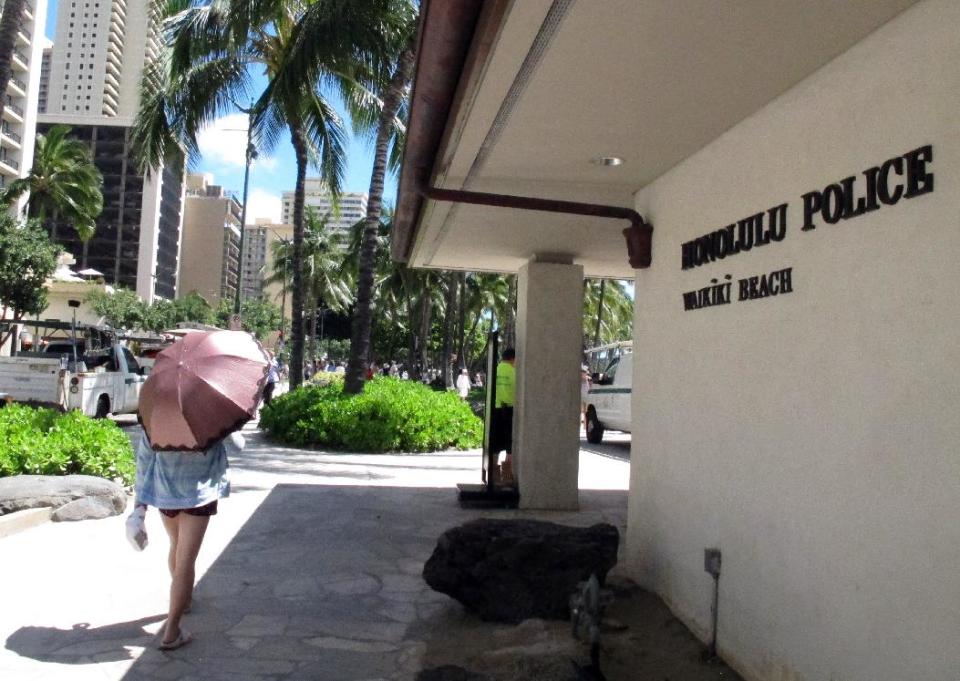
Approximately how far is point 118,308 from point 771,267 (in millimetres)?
55201

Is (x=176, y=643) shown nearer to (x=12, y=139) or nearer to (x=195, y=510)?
(x=195, y=510)

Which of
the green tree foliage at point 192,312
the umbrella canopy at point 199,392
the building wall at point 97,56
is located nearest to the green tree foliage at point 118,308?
the green tree foliage at point 192,312

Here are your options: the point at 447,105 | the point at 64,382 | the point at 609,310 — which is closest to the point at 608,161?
the point at 447,105

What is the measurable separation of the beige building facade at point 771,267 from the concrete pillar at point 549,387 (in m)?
3.14

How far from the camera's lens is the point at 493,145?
5316mm

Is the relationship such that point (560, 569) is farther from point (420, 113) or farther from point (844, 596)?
point (420, 113)

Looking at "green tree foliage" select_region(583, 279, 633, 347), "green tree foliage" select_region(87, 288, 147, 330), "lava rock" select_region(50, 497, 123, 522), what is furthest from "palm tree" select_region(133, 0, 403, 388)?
"green tree foliage" select_region(87, 288, 147, 330)

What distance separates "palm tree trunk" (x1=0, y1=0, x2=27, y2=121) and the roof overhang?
251 inches

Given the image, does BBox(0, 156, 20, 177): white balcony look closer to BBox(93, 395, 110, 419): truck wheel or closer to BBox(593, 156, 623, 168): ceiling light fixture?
BBox(93, 395, 110, 419): truck wheel

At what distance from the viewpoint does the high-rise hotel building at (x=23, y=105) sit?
67.8 m

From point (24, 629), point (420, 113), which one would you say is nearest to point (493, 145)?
point (420, 113)

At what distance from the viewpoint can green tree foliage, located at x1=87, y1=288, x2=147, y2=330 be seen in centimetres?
5200

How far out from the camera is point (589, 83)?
13.9ft

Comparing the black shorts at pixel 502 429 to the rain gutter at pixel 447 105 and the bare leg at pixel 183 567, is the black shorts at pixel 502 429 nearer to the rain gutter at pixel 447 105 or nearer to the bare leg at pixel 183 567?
the rain gutter at pixel 447 105
